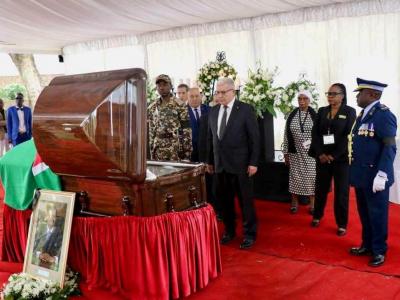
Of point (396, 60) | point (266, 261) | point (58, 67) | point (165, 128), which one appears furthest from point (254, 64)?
point (58, 67)

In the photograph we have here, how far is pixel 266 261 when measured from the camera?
317 centimetres

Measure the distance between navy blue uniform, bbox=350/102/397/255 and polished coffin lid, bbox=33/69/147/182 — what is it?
1.59 meters

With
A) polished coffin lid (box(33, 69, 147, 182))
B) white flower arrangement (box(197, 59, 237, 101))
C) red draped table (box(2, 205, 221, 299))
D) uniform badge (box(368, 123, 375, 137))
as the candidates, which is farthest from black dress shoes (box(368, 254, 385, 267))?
white flower arrangement (box(197, 59, 237, 101))

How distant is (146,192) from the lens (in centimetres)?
235

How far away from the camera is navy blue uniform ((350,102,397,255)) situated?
2.80 meters

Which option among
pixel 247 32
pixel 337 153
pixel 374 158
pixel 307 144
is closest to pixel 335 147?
pixel 337 153

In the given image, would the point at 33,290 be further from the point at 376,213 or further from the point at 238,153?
the point at 376,213

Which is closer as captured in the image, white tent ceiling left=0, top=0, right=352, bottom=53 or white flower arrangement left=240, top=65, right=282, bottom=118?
white flower arrangement left=240, top=65, right=282, bottom=118

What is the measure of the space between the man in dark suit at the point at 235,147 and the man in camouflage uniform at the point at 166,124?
45cm

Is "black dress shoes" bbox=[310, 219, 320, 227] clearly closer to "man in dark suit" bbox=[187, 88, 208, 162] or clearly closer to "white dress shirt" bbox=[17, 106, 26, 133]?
"man in dark suit" bbox=[187, 88, 208, 162]

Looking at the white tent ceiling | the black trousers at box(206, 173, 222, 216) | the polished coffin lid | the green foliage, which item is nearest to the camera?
the polished coffin lid

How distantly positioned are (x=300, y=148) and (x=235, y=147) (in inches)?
45.6

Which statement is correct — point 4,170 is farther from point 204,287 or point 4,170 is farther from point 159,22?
point 159,22

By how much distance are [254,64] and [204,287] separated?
5.14m
